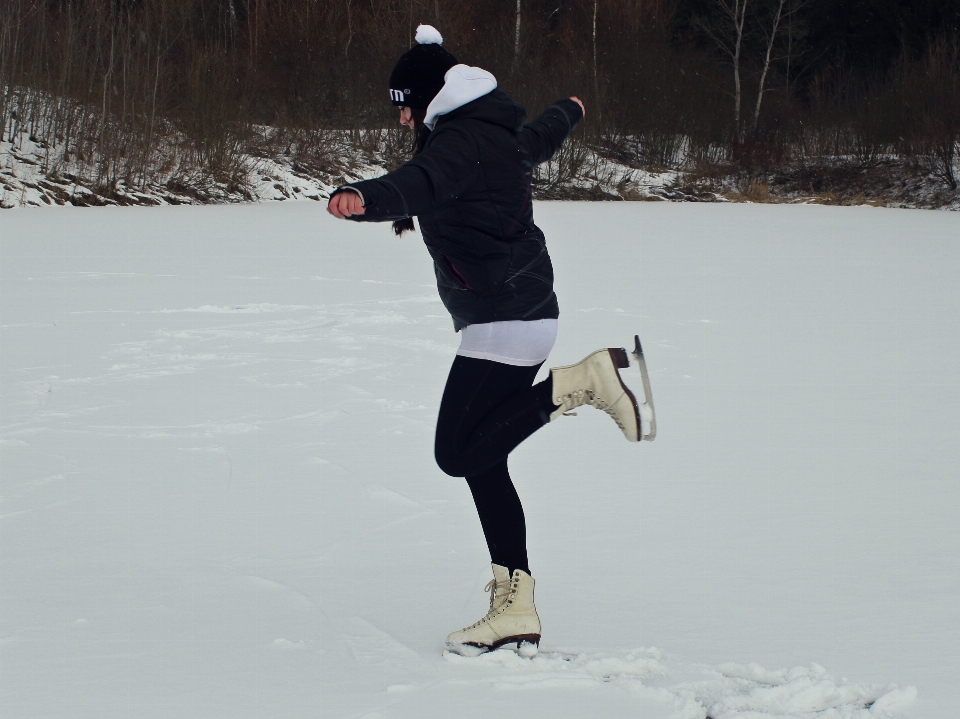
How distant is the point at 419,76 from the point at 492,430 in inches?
28.6

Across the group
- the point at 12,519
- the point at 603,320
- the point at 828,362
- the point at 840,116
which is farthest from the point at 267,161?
the point at 12,519

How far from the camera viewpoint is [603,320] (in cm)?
621

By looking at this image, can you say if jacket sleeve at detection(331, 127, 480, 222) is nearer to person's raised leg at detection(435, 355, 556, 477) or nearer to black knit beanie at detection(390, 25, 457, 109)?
black knit beanie at detection(390, 25, 457, 109)

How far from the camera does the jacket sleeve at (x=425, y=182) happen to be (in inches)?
72.4

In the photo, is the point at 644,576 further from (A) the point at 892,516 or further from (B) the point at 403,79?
(B) the point at 403,79

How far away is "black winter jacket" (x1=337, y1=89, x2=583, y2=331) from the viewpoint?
2.01 metres

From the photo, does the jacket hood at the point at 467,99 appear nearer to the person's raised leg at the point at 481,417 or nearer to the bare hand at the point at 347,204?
the bare hand at the point at 347,204

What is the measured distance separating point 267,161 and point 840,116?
42.6 feet

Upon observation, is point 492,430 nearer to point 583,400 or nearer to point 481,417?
point 481,417

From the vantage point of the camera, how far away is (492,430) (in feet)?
6.97

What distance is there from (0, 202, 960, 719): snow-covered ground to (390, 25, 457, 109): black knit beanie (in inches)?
44.2

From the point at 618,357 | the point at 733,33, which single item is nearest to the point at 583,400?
the point at 618,357

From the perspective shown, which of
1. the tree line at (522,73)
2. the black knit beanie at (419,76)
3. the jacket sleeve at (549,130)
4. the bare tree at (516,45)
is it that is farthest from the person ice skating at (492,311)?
the bare tree at (516,45)

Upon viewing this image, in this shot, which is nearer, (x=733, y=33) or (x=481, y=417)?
(x=481, y=417)
